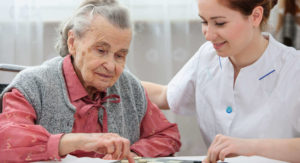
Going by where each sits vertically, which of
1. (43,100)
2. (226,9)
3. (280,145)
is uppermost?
(226,9)

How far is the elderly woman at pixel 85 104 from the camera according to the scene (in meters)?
1.07

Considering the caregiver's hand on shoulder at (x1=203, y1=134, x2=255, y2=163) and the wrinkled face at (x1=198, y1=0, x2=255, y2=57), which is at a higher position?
the wrinkled face at (x1=198, y1=0, x2=255, y2=57)

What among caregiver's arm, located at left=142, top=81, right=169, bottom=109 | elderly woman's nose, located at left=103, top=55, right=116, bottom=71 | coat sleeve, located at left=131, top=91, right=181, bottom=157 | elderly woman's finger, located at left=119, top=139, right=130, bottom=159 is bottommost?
coat sleeve, located at left=131, top=91, right=181, bottom=157

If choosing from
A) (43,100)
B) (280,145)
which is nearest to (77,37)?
(43,100)

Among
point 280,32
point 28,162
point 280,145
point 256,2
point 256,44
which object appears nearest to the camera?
point 28,162

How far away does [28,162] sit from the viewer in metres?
1.06

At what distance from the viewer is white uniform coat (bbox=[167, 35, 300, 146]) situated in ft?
4.53

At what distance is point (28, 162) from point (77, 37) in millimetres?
427

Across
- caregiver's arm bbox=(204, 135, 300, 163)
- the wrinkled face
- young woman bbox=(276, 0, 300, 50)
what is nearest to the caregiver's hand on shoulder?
caregiver's arm bbox=(204, 135, 300, 163)

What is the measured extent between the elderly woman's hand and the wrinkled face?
464 mm

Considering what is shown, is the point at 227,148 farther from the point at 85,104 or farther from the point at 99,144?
the point at 85,104

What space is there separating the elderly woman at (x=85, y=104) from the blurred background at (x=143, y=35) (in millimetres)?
808

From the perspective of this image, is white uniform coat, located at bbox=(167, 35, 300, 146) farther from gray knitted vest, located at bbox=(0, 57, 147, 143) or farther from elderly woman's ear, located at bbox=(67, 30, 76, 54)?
elderly woman's ear, located at bbox=(67, 30, 76, 54)

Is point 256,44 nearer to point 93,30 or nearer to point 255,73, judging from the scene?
point 255,73
